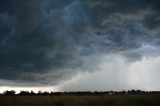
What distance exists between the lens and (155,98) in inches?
3910

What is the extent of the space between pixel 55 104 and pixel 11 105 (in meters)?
12.3

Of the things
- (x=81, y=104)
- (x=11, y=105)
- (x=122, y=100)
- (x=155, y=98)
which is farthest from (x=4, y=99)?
(x=155, y=98)

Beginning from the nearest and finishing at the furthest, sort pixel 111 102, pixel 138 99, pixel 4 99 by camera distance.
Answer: pixel 4 99 < pixel 111 102 < pixel 138 99

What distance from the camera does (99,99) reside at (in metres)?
92.6

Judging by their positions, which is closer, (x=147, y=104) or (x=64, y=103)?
(x=64, y=103)

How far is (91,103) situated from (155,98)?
1009 inches

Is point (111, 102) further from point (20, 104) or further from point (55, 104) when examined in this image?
point (20, 104)

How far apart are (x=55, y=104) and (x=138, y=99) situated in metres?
28.9

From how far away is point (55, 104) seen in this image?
81.8m

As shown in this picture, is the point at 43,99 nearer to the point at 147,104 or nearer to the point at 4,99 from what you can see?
the point at 4,99

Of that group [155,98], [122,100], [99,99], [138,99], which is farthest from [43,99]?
[155,98]

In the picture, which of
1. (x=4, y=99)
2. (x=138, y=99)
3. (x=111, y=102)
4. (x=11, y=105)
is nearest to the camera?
(x=11, y=105)

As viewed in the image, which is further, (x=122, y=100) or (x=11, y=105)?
(x=122, y=100)

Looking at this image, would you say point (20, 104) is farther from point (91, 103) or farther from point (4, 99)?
point (91, 103)
